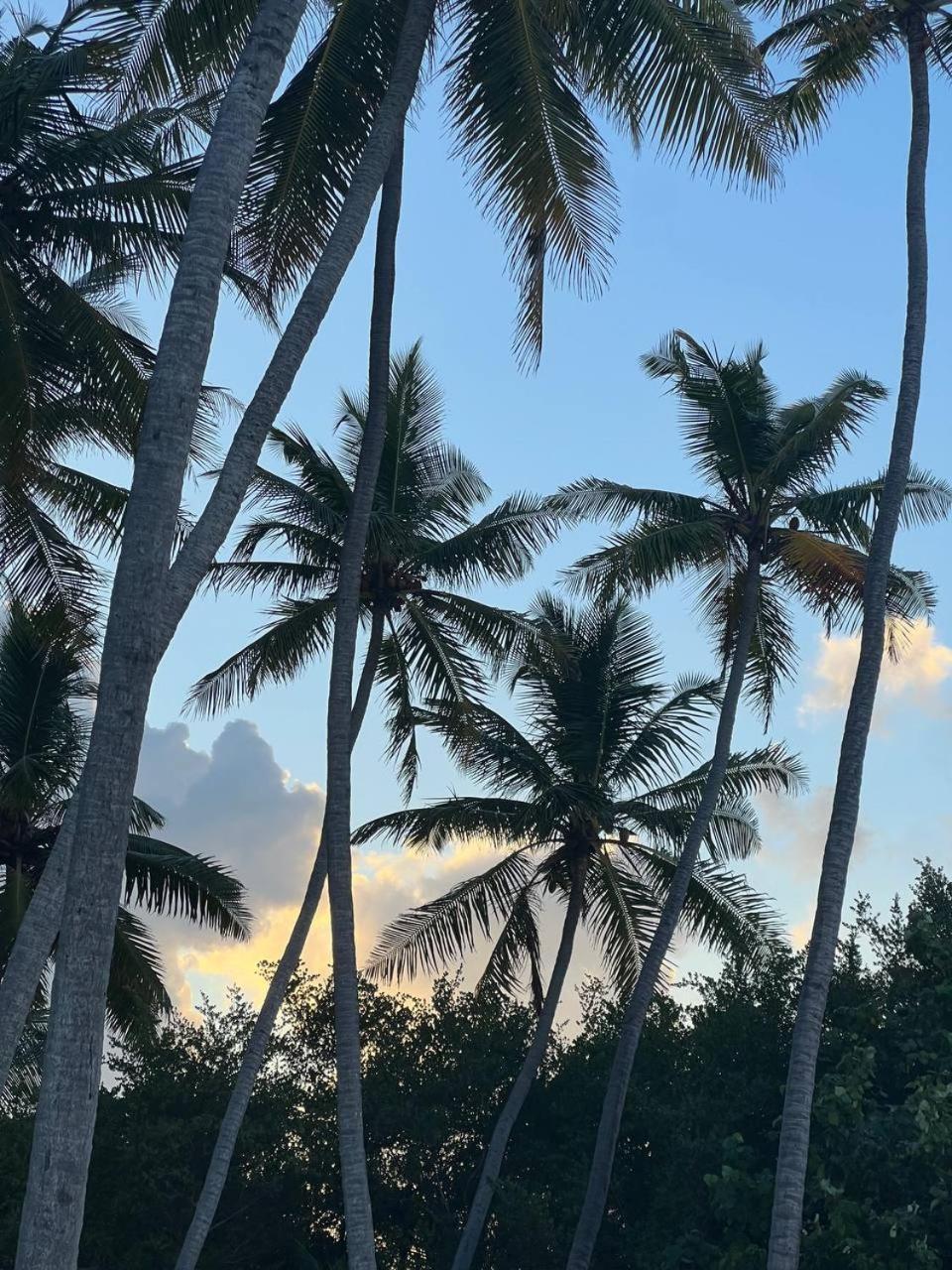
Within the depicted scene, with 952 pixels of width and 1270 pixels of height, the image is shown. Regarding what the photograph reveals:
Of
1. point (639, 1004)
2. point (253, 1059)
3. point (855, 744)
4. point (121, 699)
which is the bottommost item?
point (121, 699)

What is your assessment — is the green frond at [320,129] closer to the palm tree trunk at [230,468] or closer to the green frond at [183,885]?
the palm tree trunk at [230,468]

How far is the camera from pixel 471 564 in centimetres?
2227

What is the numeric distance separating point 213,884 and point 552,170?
39.1ft

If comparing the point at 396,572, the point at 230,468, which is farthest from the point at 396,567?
the point at 230,468

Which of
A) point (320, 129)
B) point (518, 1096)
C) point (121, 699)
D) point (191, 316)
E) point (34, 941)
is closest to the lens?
point (121, 699)

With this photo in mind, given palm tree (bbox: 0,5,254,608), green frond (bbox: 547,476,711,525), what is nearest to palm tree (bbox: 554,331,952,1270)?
green frond (bbox: 547,476,711,525)

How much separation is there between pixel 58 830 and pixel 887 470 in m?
12.1

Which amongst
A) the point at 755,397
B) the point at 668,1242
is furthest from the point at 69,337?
the point at 668,1242

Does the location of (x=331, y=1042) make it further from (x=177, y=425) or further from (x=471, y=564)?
(x=177, y=425)

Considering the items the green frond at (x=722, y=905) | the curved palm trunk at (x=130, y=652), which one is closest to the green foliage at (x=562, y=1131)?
the green frond at (x=722, y=905)

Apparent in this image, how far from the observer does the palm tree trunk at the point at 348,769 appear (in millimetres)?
13898

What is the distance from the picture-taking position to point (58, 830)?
821 inches

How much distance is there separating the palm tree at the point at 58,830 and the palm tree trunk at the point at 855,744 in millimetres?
9840

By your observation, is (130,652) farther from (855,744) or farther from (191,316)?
(855,744)
